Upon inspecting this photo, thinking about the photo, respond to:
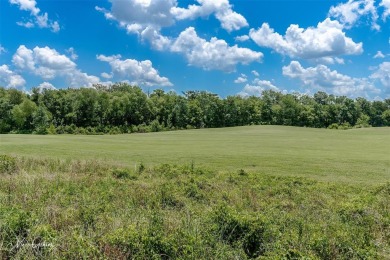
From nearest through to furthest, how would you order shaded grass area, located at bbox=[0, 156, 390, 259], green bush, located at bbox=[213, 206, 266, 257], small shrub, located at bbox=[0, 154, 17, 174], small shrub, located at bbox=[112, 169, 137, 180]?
shaded grass area, located at bbox=[0, 156, 390, 259], green bush, located at bbox=[213, 206, 266, 257], small shrub, located at bbox=[0, 154, 17, 174], small shrub, located at bbox=[112, 169, 137, 180]

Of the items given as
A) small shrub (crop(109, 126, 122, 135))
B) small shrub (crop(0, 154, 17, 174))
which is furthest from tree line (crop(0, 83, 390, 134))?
small shrub (crop(0, 154, 17, 174))

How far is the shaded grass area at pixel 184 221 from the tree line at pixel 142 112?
76535mm

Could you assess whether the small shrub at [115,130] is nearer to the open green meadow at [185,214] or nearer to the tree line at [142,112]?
the tree line at [142,112]

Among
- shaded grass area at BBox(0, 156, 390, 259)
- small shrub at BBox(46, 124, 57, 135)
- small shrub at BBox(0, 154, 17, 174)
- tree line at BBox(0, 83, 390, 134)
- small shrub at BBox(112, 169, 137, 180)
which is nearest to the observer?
shaded grass area at BBox(0, 156, 390, 259)

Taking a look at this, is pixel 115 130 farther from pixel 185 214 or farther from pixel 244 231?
pixel 244 231

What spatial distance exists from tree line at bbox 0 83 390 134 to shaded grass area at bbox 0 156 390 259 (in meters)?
76.5

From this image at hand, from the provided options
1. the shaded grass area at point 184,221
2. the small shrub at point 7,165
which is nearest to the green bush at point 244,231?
the shaded grass area at point 184,221

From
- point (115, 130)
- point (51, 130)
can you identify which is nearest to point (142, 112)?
point (115, 130)

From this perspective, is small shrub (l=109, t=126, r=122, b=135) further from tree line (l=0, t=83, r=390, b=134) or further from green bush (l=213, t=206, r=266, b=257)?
green bush (l=213, t=206, r=266, b=257)

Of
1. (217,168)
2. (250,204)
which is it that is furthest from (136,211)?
(217,168)

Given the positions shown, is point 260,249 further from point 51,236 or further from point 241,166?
point 241,166

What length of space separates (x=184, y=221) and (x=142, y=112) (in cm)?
8996

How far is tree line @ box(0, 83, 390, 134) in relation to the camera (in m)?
84.4

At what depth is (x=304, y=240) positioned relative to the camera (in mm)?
6660
